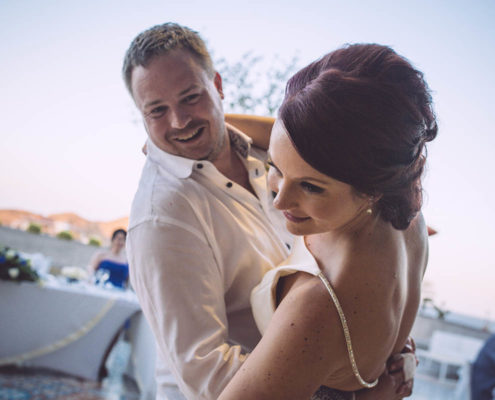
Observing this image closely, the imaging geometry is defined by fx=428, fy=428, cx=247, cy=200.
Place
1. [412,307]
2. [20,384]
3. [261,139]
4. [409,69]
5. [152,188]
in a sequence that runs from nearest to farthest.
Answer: [409,69]
[412,307]
[152,188]
[261,139]
[20,384]

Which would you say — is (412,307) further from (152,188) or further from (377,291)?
(152,188)

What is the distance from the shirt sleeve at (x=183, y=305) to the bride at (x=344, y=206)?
0.97 feet

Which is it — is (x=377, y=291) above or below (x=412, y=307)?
above

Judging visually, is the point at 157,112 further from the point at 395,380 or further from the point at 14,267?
the point at 14,267

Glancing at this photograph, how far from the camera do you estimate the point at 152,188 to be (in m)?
1.42

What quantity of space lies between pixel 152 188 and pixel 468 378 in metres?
4.79

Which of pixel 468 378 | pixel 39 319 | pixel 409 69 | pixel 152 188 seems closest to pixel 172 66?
pixel 152 188

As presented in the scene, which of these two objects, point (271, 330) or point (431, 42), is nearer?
point (271, 330)

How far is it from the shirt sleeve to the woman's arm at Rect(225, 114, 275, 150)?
805 mm

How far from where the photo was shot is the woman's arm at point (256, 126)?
2000 millimetres

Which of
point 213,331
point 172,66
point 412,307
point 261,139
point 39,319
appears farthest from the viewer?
point 39,319

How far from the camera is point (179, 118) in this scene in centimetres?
154

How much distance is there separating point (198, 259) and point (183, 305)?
151 mm

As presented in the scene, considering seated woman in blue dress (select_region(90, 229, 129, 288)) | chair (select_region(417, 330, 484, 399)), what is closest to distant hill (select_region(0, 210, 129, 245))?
seated woman in blue dress (select_region(90, 229, 129, 288))
